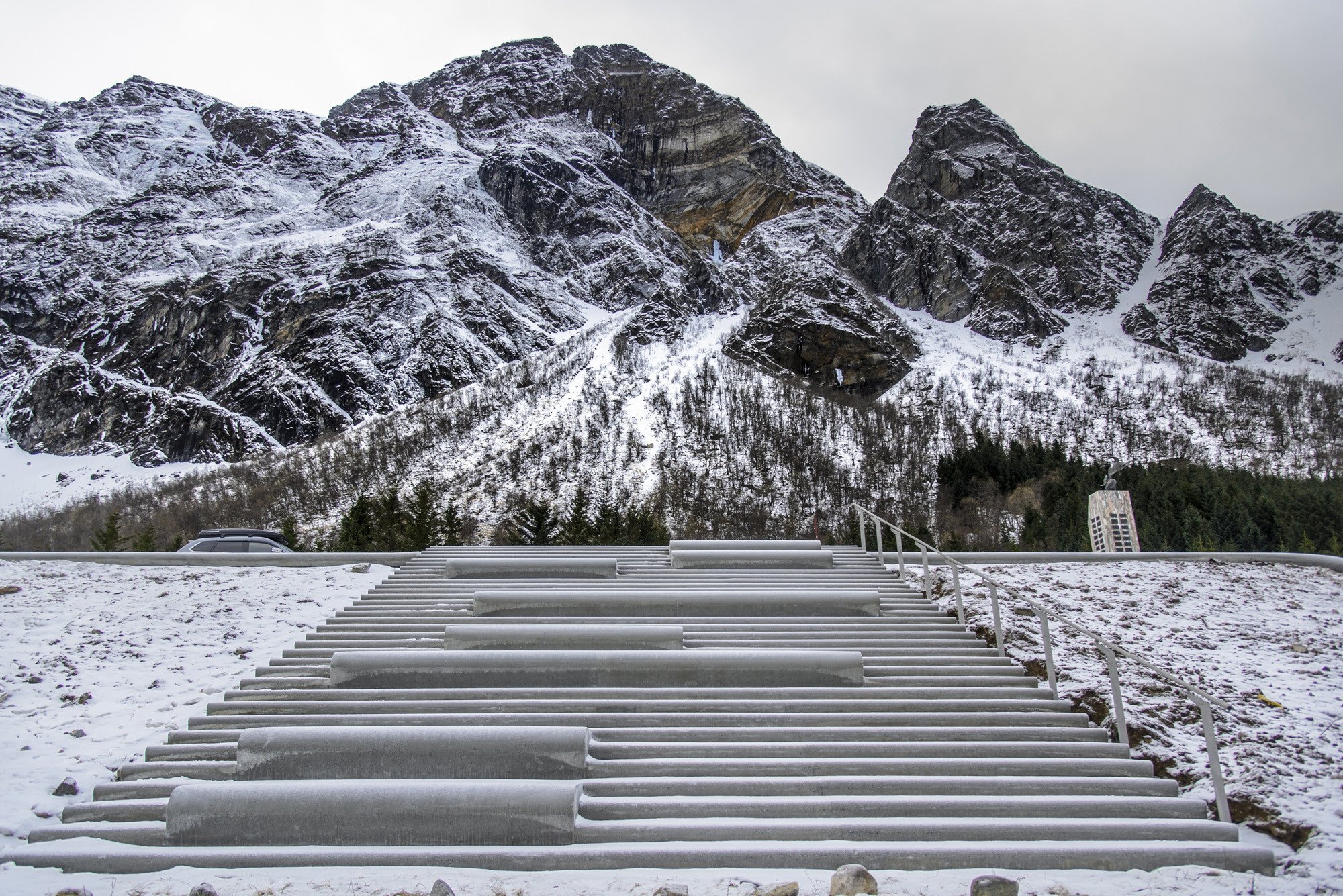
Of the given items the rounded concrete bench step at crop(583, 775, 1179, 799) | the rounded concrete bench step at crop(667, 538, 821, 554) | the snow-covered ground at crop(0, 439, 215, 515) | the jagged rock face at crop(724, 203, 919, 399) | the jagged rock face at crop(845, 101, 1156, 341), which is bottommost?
the rounded concrete bench step at crop(583, 775, 1179, 799)

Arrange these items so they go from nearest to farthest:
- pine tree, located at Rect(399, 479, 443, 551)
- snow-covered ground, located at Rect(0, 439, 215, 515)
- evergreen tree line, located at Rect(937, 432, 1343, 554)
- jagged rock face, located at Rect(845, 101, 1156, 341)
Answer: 1. pine tree, located at Rect(399, 479, 443, 551)
2. evergreen tree line, located at Rect(937, 432, 1343, 554)
3. snow-covered ground, located at Rect(0, 439, 215, 515)
4. jagged rock face, located at Rect(845, 101, 1156, 341)

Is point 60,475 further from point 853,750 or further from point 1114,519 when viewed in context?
point 853,750

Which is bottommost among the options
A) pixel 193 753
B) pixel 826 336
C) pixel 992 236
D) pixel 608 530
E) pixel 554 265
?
pixel 193 753

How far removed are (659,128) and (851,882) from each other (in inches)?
5845

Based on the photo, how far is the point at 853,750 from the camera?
5609 mm

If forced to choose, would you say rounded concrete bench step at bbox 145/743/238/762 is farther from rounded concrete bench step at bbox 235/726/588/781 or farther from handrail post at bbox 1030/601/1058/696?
handrail post at bbox 1030/601/1058/696

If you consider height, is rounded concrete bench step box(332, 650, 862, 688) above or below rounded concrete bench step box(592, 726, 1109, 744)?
above

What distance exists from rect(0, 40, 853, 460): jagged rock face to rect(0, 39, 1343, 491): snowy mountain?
452mm

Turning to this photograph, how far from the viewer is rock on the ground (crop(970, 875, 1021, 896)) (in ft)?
13.2

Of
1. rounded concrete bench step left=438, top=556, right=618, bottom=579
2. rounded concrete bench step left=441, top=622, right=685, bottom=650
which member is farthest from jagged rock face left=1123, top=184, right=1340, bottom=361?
rounded concrete bench step left=441, top=622, right=685, bottom=650

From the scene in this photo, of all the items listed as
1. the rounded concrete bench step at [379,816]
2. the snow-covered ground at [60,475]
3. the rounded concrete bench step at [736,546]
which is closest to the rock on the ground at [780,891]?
the rounded concrete bench step at [379,816]

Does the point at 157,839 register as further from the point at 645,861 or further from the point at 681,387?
the point at 681,387

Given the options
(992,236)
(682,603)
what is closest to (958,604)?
(682,603)

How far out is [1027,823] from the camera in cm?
473
